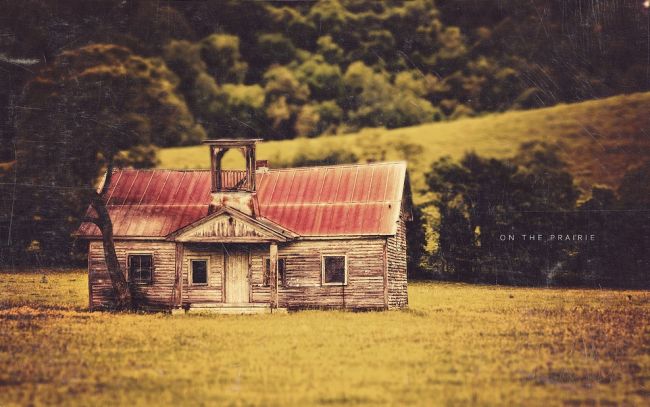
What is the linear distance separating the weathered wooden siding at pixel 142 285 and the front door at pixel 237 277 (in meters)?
2.30

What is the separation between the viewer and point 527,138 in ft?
243

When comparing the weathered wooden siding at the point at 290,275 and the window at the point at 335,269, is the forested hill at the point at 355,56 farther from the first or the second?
the weathered wooden siding at the point at 290,275

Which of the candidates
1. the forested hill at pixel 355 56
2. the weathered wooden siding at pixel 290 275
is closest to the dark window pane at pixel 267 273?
the weathered wooden siding at pixel 290 275

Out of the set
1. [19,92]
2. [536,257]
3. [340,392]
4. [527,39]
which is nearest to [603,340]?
[340,392]

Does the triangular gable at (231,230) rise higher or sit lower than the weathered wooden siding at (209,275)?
higher

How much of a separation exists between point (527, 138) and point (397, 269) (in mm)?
47075

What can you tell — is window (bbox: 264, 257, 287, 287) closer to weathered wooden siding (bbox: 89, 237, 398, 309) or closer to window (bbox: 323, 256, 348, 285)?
weathered wooden siding (bbox: 89, 237, 398, 309)

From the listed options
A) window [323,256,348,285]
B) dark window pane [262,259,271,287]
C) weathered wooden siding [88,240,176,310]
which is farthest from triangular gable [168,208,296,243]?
window [323,256,348,285]

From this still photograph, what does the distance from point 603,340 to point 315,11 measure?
73468 mm

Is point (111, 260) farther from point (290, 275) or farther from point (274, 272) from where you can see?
point (290, 275)

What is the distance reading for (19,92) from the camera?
197ft

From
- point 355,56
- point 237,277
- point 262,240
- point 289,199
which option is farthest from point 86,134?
point 355,56

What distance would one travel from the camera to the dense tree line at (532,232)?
1686 inches

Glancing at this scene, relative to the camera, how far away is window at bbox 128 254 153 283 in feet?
99.8
